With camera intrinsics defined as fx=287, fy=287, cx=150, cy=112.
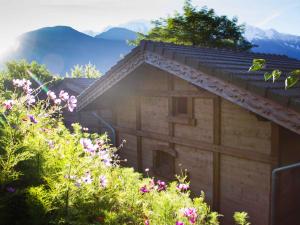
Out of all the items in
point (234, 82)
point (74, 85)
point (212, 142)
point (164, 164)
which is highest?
point (234, 82)

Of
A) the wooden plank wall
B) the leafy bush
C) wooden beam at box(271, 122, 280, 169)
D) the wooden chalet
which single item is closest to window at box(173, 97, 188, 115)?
the wooden chalet

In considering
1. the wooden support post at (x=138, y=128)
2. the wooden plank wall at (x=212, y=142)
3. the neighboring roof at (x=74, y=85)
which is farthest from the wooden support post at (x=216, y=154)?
the neighboring roof at (x=74, y=85)

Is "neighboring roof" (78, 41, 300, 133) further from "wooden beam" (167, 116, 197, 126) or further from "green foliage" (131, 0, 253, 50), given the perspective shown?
"green foliage" (131, 0, 253, 50)

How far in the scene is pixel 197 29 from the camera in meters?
30.9

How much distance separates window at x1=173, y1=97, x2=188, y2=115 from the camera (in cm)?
743

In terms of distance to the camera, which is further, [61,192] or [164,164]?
[164,164]

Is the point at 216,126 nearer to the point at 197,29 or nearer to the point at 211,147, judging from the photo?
the point at 211,147

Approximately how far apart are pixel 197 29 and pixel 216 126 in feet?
86.7

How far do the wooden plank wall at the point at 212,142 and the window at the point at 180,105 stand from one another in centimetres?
16

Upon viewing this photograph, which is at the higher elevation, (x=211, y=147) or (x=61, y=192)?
(x=61, y=192)

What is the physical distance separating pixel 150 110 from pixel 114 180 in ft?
15.5

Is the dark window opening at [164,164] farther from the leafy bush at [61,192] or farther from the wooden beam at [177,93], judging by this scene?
the leafy bush at [61,192]

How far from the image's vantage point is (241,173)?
19.8ft

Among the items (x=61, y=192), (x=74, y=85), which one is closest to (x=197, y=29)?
(x=74, y=85)
